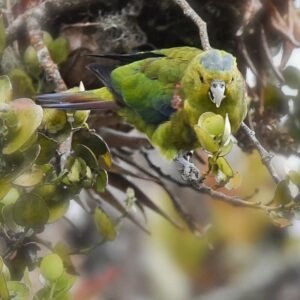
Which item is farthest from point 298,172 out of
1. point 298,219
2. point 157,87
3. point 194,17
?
point 157,87

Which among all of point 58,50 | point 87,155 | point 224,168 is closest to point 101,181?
point 87,155

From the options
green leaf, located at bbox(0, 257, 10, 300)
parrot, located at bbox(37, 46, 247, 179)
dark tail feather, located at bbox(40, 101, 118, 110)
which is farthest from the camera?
parrot, located at bbox(37, 46, 247, 179)

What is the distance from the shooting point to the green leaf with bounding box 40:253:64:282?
83 cm

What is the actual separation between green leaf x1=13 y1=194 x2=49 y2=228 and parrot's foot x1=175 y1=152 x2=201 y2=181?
7.4 inches

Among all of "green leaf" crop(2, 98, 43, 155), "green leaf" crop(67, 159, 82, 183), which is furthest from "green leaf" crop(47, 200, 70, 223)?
"green leaf" crop(2, 98, 43, 155)

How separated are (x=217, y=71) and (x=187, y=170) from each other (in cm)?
13

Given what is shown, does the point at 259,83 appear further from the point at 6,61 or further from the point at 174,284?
the point at 174,284

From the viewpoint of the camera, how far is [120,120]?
1.25 m

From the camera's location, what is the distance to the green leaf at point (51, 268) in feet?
2.72

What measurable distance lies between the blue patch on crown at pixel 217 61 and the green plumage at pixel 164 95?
6 centimetres

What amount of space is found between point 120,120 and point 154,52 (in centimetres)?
15

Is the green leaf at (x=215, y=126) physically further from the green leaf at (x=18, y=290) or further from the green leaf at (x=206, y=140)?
the green leaf at (x=18, y=290)

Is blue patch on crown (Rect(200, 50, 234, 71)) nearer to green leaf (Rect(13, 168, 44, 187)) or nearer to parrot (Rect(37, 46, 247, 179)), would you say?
parrot (Rect(37, 46, 247, 179))

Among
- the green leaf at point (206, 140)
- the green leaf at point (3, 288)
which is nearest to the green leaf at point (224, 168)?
the green leaf at point (206, 140)
